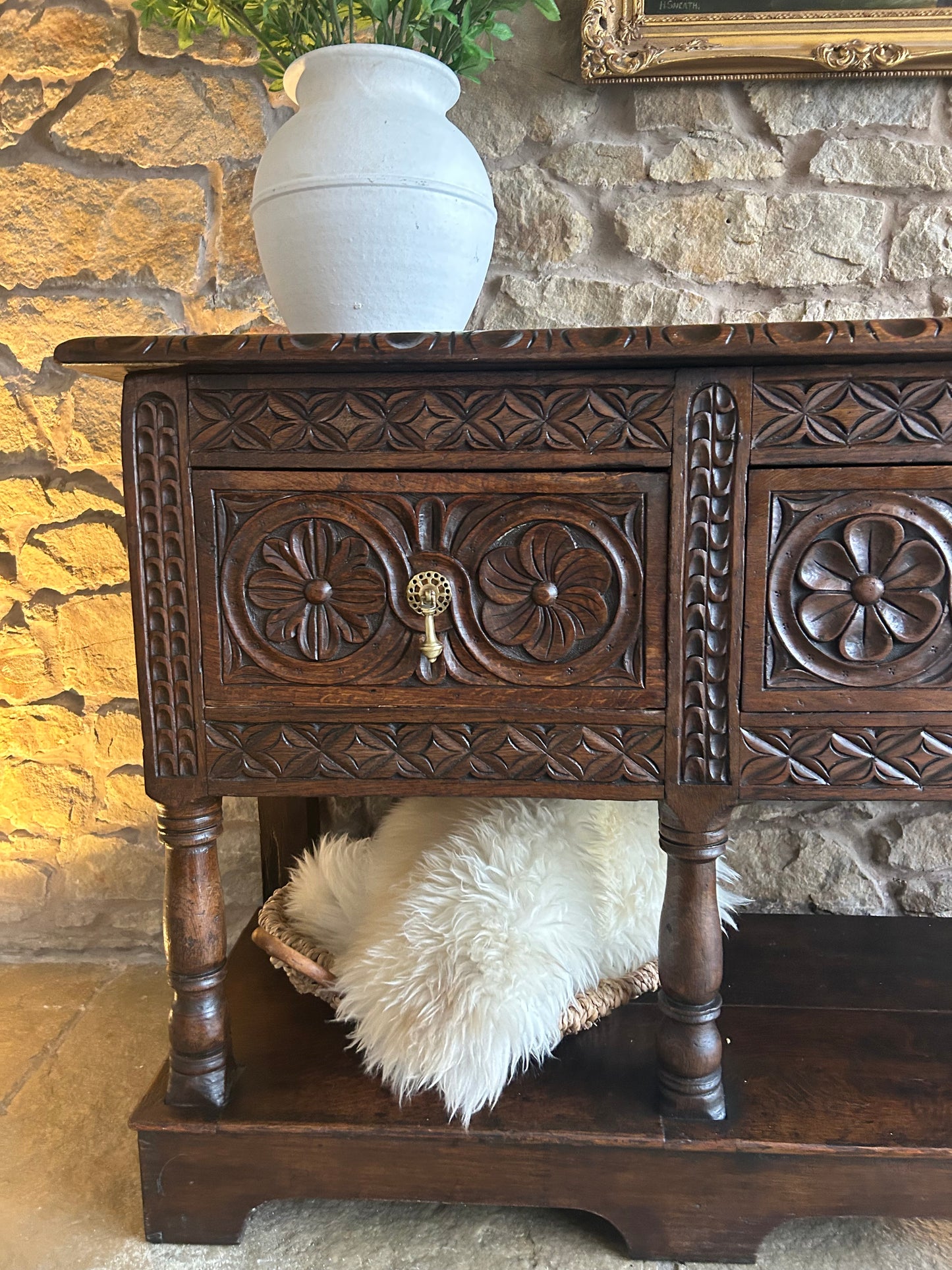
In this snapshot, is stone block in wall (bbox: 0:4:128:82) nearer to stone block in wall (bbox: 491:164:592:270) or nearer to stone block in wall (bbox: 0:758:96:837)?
stone block in wall (bbox: 491:164:592:270)

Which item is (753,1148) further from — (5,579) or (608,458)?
(5,579)

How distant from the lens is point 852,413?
0.78 meters

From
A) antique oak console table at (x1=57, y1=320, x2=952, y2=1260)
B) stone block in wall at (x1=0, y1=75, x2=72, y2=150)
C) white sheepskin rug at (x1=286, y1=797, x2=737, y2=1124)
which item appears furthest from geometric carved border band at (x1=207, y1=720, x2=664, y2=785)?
stone block in wall at (x1=0, y1=75, x2=72, y2=150)

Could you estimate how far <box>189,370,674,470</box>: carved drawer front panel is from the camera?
31.5 inches

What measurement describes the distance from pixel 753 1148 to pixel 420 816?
0.57m

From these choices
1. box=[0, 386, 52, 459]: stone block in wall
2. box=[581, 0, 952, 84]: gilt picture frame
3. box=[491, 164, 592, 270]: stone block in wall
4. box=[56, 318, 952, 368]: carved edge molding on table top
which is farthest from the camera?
box=[0, 386, 52, 459]: stone block in wall

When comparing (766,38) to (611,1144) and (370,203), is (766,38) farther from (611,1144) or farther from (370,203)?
(611,1144)

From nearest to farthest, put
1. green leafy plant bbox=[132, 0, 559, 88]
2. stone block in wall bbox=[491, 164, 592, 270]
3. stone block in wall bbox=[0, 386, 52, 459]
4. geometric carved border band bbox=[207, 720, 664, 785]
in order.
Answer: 1. geometric carved border band bbox=[207, 720, 664, 785]
2. green leafy plant bbox=[132, 0, 559, 88]
3. stone block in wall bbox=[491, 164, 592, 270]
4. stone block in wall bbox=[0, 386, 52, 459]

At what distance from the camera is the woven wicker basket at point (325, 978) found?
1.03m

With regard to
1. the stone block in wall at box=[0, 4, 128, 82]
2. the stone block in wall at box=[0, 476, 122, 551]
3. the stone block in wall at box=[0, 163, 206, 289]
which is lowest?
the stone block in wall at box=[0, 476, 122, 551]

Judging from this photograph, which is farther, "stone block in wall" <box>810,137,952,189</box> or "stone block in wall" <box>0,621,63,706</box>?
"stone block in wall" <box>0,621,63,706</box>

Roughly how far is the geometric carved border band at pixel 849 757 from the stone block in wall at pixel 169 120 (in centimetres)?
121

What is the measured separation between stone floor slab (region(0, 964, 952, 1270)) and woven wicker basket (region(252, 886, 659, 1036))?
216 millimetres

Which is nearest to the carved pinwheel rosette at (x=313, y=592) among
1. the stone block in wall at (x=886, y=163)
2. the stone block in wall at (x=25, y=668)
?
the stone block in wall at (x=25, y=668)
